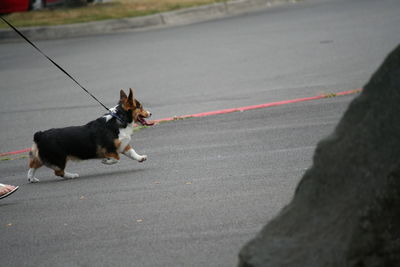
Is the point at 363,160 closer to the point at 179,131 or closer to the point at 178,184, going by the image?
the point at 178,184

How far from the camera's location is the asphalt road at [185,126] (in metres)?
7.18

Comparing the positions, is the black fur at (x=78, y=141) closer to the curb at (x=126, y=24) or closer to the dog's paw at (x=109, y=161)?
the dog's paw at (x=109, y=161)

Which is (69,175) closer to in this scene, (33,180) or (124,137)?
(33,180)

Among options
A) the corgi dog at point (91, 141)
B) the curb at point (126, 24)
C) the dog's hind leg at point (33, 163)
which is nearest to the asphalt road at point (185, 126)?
the dog's hind leg at point (33, 163)

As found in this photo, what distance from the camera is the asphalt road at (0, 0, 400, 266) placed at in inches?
283

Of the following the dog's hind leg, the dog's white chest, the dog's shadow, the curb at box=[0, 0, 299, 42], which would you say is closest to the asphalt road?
the dog's shadow

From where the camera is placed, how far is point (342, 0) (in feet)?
84.9

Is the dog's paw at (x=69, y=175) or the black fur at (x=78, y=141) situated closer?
the black fur at (x=78, y=141)

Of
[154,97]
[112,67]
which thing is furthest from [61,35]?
[154,97]

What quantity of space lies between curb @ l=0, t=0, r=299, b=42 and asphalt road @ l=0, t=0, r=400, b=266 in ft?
1.89

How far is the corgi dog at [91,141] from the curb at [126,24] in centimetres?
1324

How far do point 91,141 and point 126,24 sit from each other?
13900 mm

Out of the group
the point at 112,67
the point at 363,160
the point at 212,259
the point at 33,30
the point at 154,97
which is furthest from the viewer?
the point at 33,30

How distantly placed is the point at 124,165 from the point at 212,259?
4.33 metres
